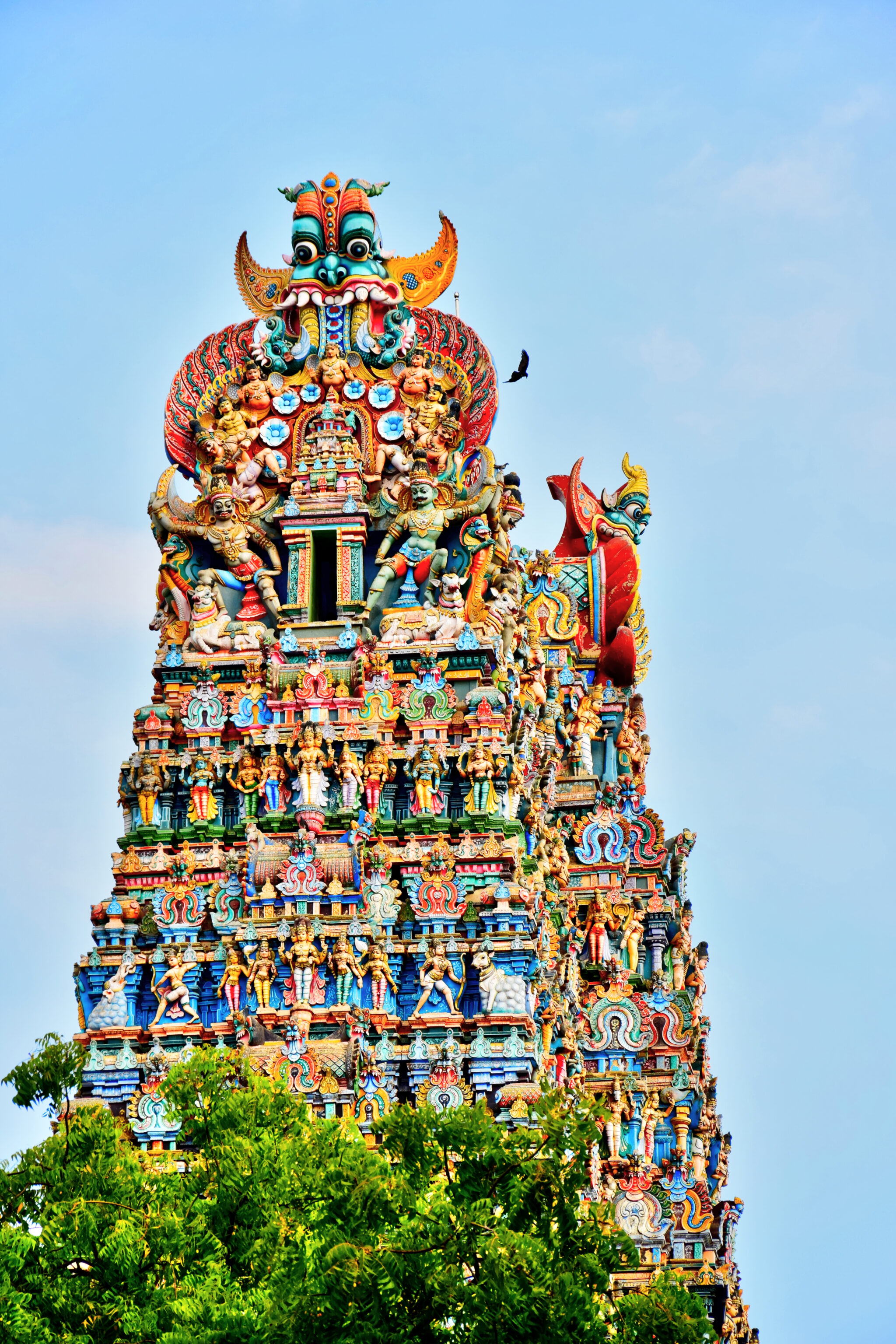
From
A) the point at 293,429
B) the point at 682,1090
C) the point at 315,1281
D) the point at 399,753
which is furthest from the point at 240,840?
the point at 315,1281

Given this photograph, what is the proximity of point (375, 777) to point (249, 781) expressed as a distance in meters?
1.61

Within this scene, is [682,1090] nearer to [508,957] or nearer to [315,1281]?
[508,957]

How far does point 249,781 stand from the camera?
35469 mm

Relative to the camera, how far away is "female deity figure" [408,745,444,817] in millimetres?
34906

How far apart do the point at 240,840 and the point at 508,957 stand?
12.5ft

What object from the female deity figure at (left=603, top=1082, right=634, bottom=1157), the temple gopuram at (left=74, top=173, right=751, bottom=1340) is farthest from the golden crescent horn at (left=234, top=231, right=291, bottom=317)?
the female deity figure at (left=603, top=1082, right=634, bottom=1157)

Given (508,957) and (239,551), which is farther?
(239,551)

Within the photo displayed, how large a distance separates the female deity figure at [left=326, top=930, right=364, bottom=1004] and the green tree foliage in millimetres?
7580

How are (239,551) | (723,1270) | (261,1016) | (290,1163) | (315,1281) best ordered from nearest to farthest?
1. (315,1281)
2. (290,1163)
3. (261,1016)
4. (239,551)
5. (723,1270)

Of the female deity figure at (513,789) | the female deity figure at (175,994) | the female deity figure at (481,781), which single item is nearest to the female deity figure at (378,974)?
the female deity figure at (175,994)

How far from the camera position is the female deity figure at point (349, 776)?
3494cm

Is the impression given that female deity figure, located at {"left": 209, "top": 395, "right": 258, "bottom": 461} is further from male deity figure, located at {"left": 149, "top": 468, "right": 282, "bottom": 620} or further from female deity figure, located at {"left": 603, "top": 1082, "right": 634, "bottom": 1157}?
female deity figure, located at {"left": 603, "top": 1082, "right": 634, "bottom": 1157}

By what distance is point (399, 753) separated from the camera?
35250 millimetres

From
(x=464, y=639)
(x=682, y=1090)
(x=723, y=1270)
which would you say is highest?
(x=464, y=639)
